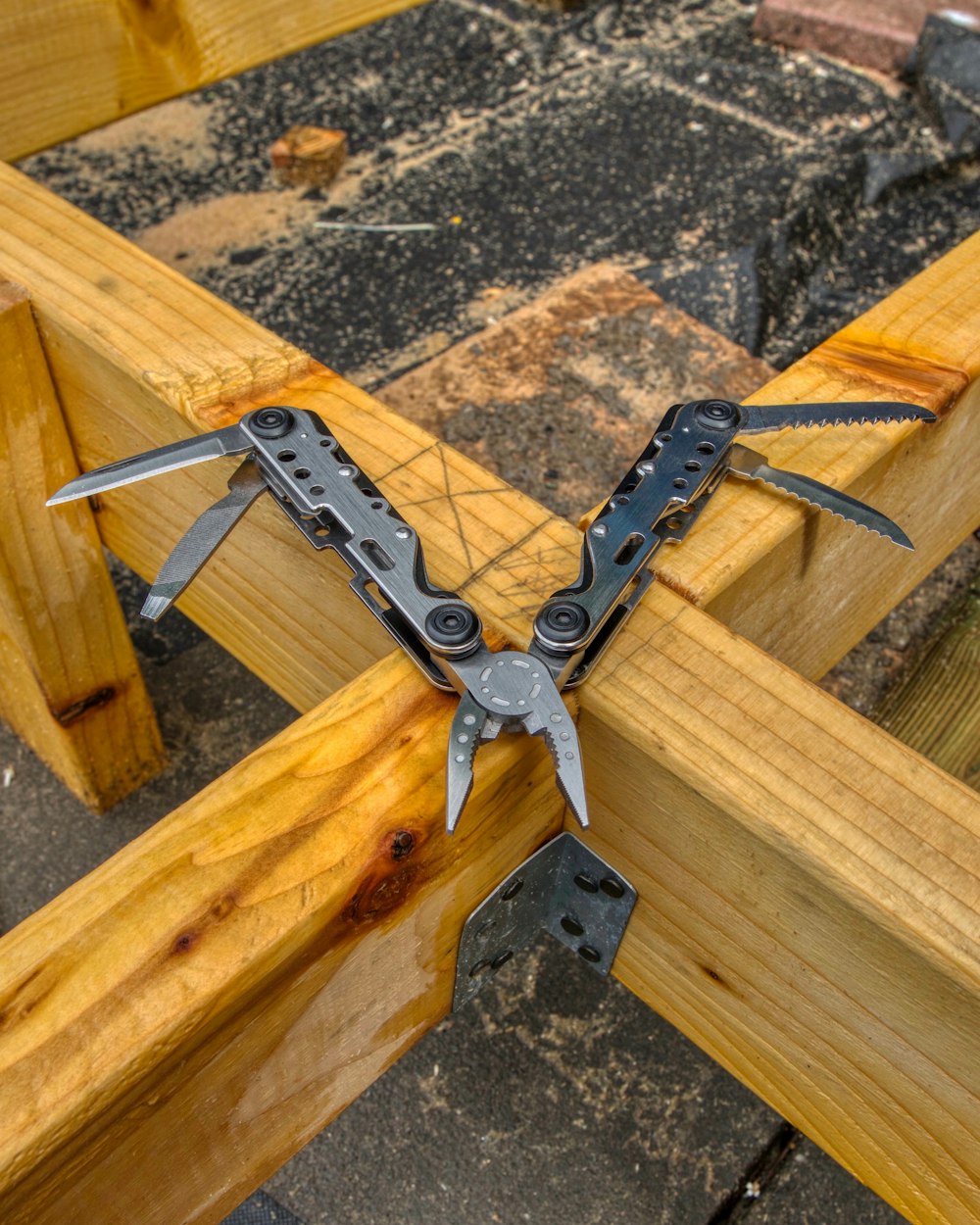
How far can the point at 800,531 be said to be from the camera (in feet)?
3.83

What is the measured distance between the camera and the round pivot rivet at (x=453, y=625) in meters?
0.96

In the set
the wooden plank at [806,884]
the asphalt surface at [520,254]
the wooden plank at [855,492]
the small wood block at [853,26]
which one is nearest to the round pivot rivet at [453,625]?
the wooden plank at [806,884]

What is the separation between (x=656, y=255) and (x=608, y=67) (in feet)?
3.27

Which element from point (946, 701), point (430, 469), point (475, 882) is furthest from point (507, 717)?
point (946, 701)

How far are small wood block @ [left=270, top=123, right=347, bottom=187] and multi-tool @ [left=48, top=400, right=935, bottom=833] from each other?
2010 mm

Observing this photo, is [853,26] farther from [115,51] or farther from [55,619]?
[55,619]

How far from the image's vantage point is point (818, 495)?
3.70 ft

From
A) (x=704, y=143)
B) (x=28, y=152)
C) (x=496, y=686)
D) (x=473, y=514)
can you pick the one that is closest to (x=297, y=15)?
(x=28, y=152)

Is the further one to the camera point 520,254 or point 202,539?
point 520,254

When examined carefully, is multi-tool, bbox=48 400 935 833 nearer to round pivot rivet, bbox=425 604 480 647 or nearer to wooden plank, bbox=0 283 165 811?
round pivot rivet, bbox=425 604 480 647

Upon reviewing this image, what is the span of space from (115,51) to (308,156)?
0.94 m

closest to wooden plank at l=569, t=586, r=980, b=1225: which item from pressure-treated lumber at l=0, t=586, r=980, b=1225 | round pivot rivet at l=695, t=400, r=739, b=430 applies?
pressure-treated lumber at l=0, t=586, r=980, b=1225

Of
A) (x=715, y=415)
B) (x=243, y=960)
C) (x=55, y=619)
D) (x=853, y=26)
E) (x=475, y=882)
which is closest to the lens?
(x=243, y=960)

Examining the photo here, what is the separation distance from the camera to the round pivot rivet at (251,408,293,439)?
1.12m
